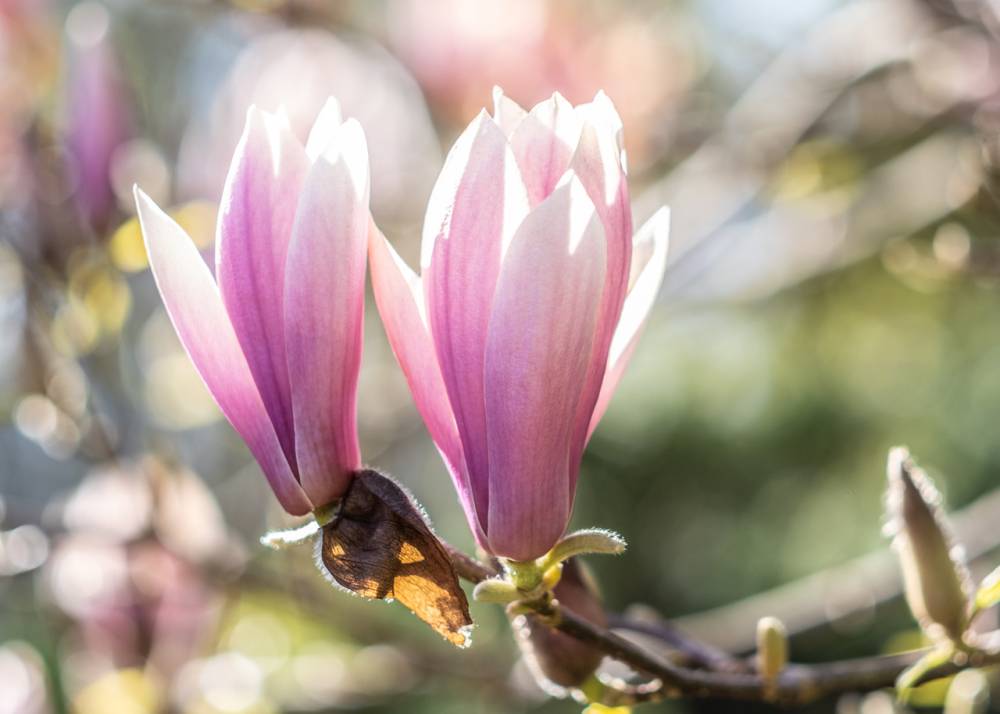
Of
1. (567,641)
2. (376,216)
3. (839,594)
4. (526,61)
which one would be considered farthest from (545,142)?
(376,216)

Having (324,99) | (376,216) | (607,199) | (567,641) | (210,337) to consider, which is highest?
(607,199)

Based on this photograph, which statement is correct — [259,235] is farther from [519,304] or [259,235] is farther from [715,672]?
[715,672]

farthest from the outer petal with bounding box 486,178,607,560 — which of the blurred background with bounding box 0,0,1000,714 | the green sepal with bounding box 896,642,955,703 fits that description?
the blurred background with bounding box 0,0,1000,714

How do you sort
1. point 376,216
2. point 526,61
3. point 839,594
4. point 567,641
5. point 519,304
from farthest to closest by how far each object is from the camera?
point 376,216 → point 526,61 → point 839,594 → point 567,641 → point 519,304

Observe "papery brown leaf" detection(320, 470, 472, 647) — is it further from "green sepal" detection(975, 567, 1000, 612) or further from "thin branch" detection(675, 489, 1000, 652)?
"thin branch" detection(675, 489, 1000, 652)

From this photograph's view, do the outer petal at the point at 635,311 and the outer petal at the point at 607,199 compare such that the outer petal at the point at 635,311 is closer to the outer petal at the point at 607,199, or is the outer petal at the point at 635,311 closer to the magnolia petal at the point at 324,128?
the outer petal at the point at 607,199

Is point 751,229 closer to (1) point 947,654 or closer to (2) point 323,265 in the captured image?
(1) point 947,654
